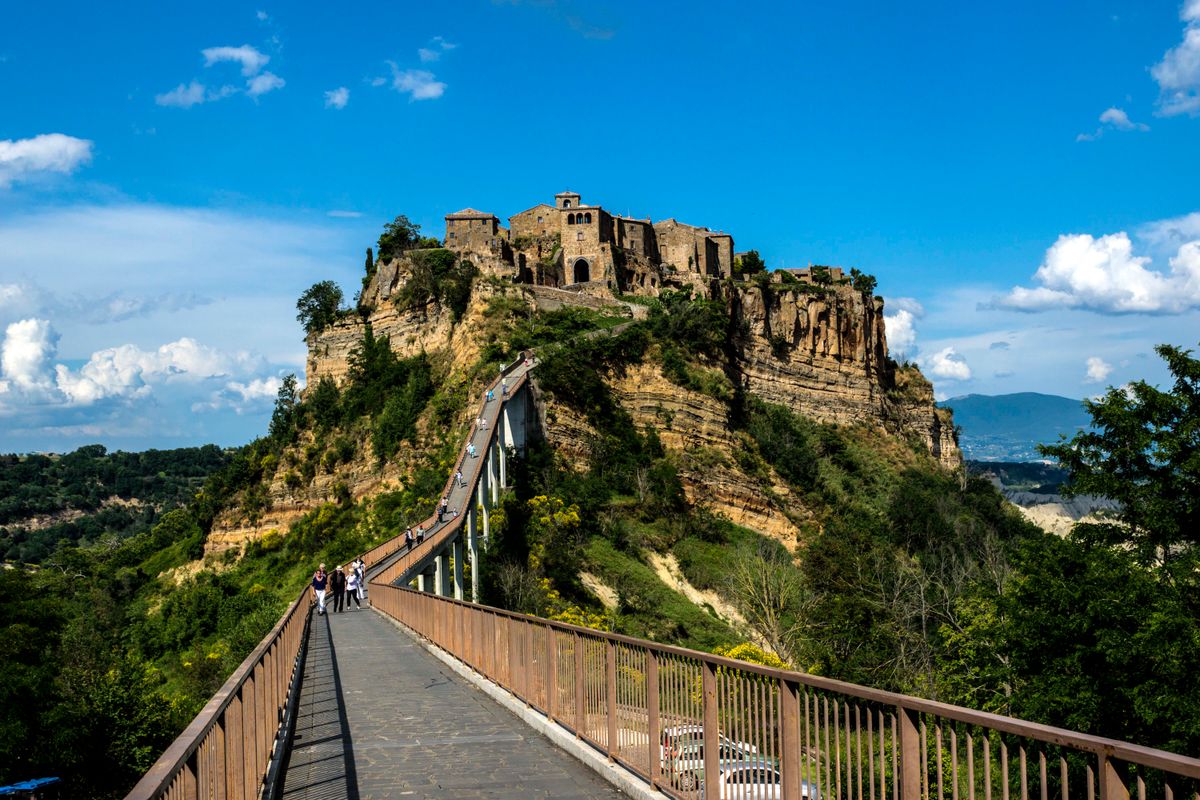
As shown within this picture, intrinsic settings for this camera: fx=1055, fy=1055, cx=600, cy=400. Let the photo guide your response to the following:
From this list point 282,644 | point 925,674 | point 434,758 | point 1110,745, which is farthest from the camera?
point 925,674

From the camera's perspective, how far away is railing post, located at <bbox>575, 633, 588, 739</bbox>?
36.3ft

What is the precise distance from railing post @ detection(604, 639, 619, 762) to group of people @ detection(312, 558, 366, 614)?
2162 cm

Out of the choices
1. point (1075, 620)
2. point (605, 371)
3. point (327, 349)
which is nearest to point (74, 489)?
point (327, 349)

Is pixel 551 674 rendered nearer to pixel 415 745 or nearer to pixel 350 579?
pixel 415 745

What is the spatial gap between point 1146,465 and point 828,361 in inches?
2045

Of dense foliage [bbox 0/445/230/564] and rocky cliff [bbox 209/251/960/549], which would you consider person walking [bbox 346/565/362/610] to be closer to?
rocky cliff [bbox 209/251/960/549]

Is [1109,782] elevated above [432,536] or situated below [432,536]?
above

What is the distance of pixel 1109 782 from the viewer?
444 centimetres

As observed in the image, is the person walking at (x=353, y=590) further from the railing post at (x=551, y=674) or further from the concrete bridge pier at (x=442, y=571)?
the railing post at (x=551, y=674)

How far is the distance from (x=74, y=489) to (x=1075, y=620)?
593 ft

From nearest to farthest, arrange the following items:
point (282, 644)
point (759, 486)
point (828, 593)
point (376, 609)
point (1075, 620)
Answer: point (282, 644) → point (1075, 620) → point (376, 609) → point (828, 593) → point (759, 486)

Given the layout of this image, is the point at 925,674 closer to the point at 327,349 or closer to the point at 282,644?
the point at 282,644

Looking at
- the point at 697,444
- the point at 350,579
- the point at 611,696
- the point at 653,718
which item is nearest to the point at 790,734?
the point at 653,718

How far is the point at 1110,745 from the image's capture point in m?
4.46
